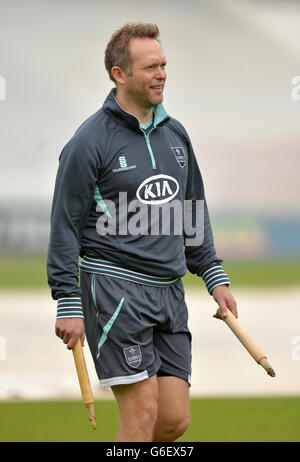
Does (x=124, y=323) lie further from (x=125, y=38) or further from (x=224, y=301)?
(x=125, y=38)

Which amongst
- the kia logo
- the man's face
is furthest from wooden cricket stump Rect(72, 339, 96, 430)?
the man's face

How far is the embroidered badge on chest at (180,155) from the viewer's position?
2811 millimetres

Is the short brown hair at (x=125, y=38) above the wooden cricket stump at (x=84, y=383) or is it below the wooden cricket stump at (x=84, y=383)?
above

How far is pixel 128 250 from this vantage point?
2.63 m

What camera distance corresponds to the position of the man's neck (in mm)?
2760

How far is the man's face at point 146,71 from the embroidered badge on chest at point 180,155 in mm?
192

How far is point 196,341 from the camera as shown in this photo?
240 inches

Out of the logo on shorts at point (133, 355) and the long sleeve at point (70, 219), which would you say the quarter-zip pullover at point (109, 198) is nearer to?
the long sleeve at point (70, 219)

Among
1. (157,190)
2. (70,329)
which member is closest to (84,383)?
(70,329)

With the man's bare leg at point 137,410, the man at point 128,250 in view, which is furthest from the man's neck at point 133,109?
the man's bare leg at point 137,410

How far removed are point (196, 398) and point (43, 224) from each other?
1.86 m
